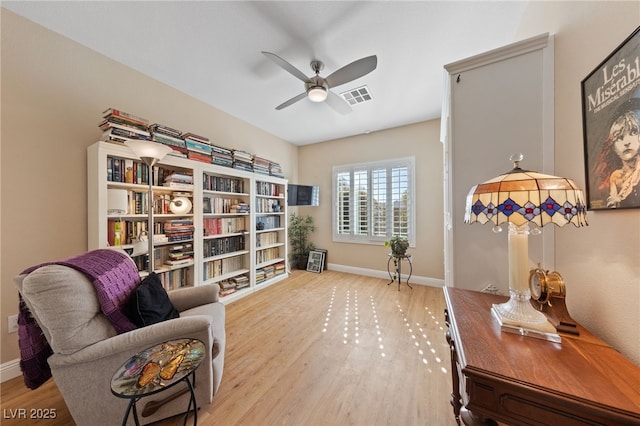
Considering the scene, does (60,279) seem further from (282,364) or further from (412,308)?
(412,308)

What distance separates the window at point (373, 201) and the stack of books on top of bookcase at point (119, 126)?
119 inches

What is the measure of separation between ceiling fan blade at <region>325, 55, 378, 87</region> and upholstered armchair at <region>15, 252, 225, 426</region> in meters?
2.07

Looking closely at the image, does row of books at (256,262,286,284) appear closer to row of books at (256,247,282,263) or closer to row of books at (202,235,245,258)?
row of books at (256,247,282,263)

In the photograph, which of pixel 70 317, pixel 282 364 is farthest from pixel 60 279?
pixel 282 364

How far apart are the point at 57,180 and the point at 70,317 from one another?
146cm

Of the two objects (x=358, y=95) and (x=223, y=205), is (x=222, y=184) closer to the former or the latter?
(x=223, y=205)

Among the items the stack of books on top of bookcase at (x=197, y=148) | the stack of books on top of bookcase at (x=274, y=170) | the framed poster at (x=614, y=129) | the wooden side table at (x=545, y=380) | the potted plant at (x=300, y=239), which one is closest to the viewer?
the wooden side table at (x=545, y=380)

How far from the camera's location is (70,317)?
1.02m

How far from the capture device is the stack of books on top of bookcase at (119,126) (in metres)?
1.85

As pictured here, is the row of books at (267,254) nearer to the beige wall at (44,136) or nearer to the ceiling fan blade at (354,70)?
the beige wall at (44,136)

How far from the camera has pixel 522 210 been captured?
2.55ft

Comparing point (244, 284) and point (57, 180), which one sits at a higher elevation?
point (57, 180)

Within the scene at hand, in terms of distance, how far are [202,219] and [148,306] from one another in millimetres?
1363

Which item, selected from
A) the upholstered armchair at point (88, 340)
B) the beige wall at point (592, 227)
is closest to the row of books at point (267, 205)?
the upholstered armchair at point (88, 340)
